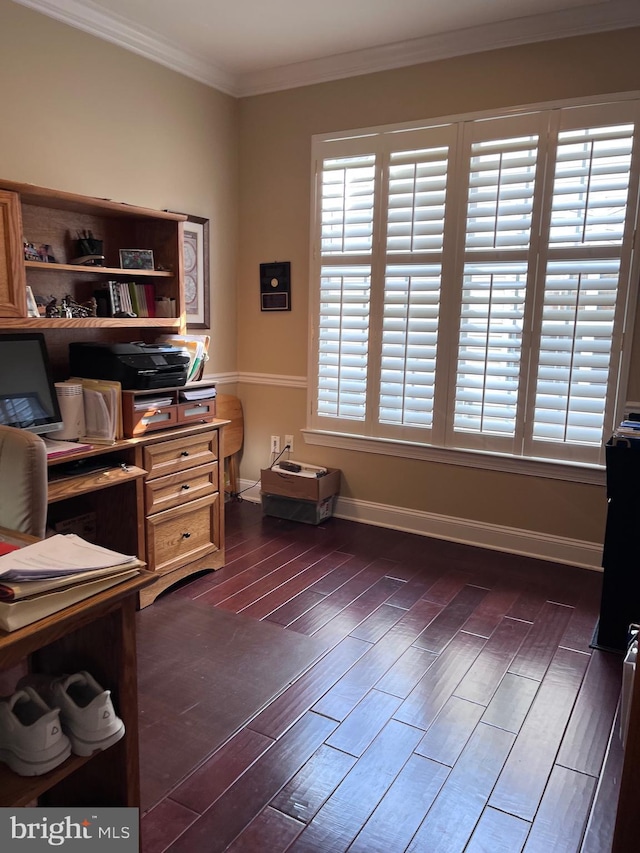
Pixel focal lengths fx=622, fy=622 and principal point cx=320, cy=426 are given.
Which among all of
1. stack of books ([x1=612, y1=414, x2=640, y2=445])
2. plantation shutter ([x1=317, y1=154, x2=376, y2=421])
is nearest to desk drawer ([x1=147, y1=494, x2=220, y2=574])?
plantation shutter ([x1=317, y1=154, x2=376, y2=421])

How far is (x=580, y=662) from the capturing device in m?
2.47

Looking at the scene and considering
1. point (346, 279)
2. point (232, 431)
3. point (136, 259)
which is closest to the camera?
point (136, 259)

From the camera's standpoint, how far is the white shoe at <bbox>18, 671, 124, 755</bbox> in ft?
4.15

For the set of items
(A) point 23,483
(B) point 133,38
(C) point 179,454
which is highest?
(B) point 133,38

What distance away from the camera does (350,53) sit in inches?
140

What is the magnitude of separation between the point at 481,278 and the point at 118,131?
2.08 meters

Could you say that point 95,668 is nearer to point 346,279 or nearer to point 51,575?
point 51,575

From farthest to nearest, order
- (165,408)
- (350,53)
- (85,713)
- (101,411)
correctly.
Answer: (350,53) < (165,408) < (101,411) < (85,713)

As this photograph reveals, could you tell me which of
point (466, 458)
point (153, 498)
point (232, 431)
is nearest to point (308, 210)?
point (232, 431)

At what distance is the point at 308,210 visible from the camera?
3930mm

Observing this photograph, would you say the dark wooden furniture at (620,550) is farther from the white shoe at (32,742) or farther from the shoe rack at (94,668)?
the white shoe at (32,742)

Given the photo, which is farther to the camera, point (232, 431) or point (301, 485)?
point (232, 431)

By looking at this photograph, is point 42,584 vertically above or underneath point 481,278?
underneath

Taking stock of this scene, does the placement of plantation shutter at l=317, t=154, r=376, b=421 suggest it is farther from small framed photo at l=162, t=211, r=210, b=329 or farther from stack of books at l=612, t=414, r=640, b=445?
stack of books at l=612, t=414, r=640, b=445
